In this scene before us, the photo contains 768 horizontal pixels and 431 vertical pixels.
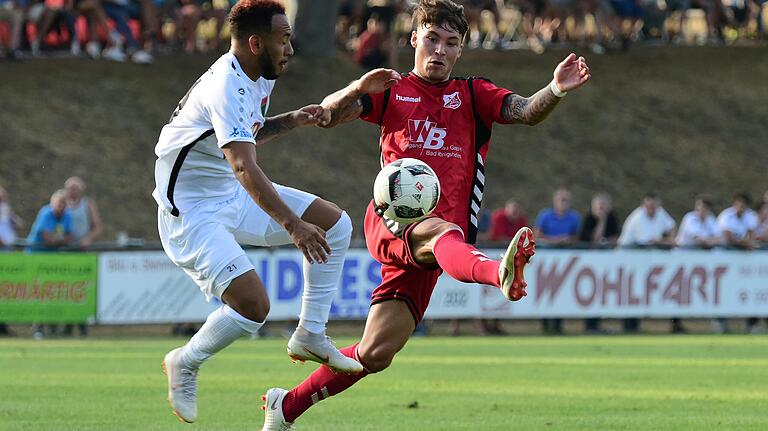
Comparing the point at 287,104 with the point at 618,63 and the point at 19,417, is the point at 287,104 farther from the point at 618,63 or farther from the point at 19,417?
the point at 19,417

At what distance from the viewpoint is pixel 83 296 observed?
65.8 ft

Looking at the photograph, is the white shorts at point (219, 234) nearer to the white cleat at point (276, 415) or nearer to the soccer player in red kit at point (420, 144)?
the soccer player in red kit at point (420, 144)

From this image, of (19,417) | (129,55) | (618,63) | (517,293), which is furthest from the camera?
(618,63)

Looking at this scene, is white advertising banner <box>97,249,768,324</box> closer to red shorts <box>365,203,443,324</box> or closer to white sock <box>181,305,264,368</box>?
red shorts <box>365,203,443,324</box>

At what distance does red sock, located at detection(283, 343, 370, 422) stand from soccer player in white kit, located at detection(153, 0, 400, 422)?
9.0 inches

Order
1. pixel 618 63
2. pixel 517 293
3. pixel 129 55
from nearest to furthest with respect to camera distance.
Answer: pixel 517 293 → pixel 129 55 → pixel 618 63

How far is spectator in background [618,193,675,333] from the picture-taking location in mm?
22500

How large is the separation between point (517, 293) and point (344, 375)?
5.85 ft

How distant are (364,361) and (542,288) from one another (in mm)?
13376

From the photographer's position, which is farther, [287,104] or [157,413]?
[287,104]

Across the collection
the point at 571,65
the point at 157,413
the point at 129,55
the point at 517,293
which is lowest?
the point at 157,413

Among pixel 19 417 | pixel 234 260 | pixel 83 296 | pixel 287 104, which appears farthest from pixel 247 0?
pixel 287 104

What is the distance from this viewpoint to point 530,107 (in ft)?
27.5

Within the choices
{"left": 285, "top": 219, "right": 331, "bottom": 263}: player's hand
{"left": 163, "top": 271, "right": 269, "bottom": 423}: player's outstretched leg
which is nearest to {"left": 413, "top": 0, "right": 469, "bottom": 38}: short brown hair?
{"left": 285, "top": 219, "right": 331, "bottom": 263}: player's hand
